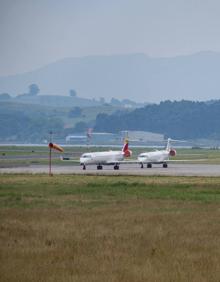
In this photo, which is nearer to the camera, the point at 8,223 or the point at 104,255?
the point at 104,255

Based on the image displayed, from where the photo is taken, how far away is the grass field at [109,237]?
19.5 meters

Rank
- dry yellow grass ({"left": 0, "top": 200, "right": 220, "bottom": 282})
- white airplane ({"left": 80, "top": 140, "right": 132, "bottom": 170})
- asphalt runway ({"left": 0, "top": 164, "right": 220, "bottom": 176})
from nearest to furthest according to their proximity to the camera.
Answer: dry yellow grass ({"left": 0, "top": 200, "right": 220, "bottom": 282}) < asphalt runway ({"left": 0, "top": 164, "right": 220, "bottom": 176}) < white airplane ({"left": 80, "top": 140, "right": 132, "bottom": 170})

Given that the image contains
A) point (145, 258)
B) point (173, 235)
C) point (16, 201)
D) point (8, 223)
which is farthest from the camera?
point (16, 201)

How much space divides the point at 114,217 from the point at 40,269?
1111 cm

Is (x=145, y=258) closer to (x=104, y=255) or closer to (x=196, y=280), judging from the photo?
(x=104, y=255)

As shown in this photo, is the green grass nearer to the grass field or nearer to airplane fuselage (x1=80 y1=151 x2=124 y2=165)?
the grass field

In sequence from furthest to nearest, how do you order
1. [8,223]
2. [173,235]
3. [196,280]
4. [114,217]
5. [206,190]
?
[206,190] < [114,217] < [8,223] < [173,235] < [196,280]

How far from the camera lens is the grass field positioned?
1955 centimetres

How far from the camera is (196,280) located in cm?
1841

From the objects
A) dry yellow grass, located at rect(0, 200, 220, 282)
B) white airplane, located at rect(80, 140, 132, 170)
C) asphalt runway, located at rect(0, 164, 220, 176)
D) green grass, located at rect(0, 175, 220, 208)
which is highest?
white airplane, located at rect(80, 140, 132, 170)

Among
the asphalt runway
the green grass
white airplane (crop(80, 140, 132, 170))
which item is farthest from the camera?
white airplane (crop(80, 140, 132, 170))

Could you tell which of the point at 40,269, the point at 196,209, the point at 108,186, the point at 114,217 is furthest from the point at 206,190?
the point at 40,269

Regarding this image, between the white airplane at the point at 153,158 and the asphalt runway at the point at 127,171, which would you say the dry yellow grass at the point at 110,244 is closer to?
the asphalt runway at the point at 127,171

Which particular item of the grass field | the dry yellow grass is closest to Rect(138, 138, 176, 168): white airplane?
the grass field
